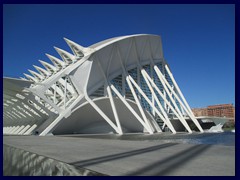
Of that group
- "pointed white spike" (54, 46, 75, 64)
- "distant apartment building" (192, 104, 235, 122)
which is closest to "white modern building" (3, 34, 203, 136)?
"pointed white spike" (54, 46, 75, 64)

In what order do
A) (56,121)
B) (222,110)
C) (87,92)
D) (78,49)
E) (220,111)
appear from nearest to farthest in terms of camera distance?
1. (56,121)
2. (78,49)
3. (87,92)
4. (222,110)
5. (220,111)

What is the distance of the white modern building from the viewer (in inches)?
1000

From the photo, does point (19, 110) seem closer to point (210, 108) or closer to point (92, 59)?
point (92, 59)

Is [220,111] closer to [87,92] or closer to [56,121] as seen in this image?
[87,92]

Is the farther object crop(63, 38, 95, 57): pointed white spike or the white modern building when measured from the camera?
crop(63, 38, 95, 57): pointed white spike

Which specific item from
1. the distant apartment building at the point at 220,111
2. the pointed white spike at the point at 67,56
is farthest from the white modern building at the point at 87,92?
the distant apartment building at the point at 220,111

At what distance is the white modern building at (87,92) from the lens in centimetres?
2541

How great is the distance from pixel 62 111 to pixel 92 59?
863 centimetres

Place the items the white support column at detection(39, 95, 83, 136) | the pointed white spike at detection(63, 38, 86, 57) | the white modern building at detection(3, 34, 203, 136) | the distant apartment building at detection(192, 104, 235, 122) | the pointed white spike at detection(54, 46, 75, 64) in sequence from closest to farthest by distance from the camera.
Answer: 1. the white support column at detection(39, 95, 83, 136)
2. the white modern building at detection(3, 34, 203, 136)
3. the pointed white spike at detection(63, 38, 86, 57)
4. the pointed white spike at detection(54, 46, 75, 64)
5. the distant apartment building at detection(192, 104, 235, 122)

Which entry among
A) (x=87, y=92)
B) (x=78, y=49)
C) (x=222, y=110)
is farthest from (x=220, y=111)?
(x=78, y=49)

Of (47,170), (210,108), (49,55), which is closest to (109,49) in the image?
(49,55)

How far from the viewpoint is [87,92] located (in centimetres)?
3188

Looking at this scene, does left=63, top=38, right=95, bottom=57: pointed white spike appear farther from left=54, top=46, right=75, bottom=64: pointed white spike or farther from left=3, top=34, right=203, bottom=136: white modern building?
left=54, top=46, right=75, bottom=64: pointed white spike

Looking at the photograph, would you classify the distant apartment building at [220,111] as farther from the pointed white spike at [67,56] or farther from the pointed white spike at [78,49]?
the pointed white spike at [67,56]
